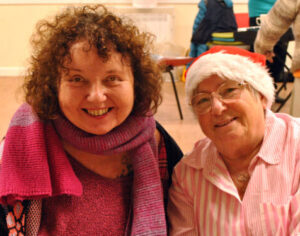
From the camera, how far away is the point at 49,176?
1.10 metres

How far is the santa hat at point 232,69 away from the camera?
1186mm

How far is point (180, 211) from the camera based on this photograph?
4.28ft

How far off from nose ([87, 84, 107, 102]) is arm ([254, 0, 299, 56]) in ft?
5.65

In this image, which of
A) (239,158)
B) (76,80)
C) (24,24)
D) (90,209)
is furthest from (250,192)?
(24,24)

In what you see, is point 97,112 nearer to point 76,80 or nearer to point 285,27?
point 76,80

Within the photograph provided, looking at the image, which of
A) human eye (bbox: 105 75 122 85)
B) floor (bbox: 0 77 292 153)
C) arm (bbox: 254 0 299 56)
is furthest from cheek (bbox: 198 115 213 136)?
floor (bbox: 0 77 292 153)

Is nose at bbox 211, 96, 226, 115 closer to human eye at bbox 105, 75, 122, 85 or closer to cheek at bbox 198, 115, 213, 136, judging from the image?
cheek at bbox 198, 115, 213, 136

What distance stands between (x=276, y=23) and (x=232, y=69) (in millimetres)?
1522

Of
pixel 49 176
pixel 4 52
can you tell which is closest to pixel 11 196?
pixel 49 176

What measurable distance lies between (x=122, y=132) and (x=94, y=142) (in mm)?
116

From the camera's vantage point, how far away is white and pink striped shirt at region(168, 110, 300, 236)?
44.6 inches

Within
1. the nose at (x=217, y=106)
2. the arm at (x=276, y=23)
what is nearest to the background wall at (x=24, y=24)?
the arm at (x=276, y=23)

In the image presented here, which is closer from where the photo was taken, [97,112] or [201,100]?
[97,112]

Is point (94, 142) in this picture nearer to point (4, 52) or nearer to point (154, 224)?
point (154, 224)
